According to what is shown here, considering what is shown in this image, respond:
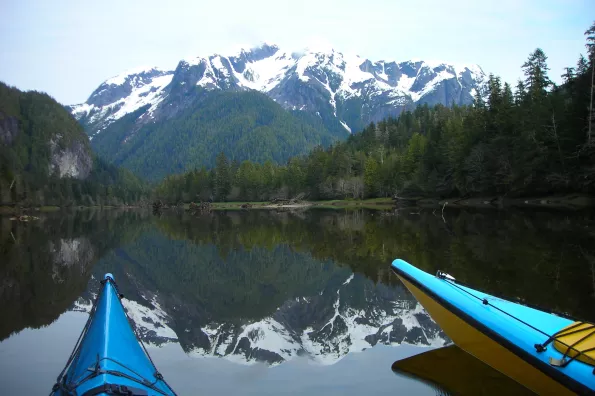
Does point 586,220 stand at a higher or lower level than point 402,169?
lower

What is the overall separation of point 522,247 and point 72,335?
20.8 meters

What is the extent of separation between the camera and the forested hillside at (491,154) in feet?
169

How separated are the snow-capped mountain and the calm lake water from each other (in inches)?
1.5

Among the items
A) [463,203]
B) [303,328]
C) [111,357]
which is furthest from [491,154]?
[111,357]

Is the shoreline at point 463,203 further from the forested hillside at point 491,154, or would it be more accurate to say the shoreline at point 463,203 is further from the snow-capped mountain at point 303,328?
the snow-capped mountain at point 303,328

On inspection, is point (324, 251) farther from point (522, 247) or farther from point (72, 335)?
point (72, 335)

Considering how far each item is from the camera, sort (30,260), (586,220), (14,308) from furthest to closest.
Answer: (586,220) < (30,260) < (14,308)

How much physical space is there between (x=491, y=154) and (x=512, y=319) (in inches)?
2579

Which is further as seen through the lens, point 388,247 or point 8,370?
point 388,247

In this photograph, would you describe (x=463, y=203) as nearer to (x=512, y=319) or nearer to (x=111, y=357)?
(x=512, y=319)

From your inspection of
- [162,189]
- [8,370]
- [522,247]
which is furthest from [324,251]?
[162,189]

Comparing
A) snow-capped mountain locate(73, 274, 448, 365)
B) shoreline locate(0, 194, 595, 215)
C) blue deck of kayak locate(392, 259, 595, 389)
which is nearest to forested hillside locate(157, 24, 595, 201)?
shoreline locate(0, 194, 595, 215)

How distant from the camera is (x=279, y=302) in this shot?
51.4ft

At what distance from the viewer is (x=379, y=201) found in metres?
101
